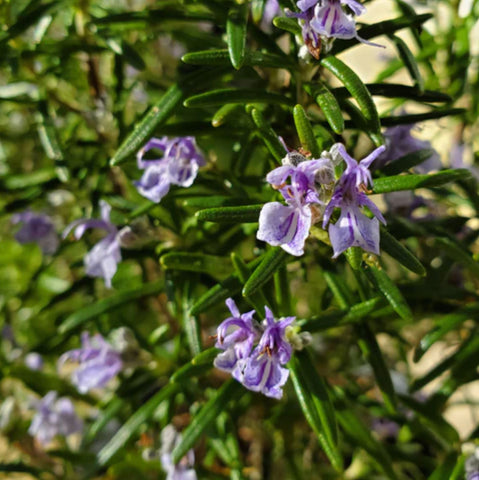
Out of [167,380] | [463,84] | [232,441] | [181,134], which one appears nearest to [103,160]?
[181,134]

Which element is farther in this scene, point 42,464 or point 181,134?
point 42,464

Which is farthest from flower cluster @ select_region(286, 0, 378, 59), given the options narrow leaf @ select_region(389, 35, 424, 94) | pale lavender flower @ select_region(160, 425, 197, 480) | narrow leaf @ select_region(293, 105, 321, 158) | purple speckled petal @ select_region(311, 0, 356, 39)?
pale lavender flower @ select_region(160, 425, 197, 480)

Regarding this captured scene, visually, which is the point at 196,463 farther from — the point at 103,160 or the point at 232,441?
the point at 103,160

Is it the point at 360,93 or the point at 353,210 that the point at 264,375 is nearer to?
the point at 353,210

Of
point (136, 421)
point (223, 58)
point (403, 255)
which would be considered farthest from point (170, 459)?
point (223, 58)

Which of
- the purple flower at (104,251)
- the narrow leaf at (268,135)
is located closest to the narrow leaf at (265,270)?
the narrow leaf at (268,135)

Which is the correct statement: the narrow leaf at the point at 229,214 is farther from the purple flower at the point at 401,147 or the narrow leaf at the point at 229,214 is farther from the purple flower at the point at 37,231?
the purple flower at the point at 37,231
